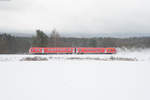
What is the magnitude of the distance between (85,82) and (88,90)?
925mm

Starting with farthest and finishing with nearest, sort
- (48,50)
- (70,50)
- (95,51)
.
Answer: (95,51)
(48,50)
(70,50)

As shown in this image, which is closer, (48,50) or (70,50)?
(70,50)

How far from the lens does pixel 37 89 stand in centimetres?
459

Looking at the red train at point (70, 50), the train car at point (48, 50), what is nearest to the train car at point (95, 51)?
the red train at point (70, 50)

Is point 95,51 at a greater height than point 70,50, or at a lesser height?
lesser

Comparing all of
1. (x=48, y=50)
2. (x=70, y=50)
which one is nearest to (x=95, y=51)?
(x=70, y=50)

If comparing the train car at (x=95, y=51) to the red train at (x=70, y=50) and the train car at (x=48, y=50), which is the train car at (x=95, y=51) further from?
the train car at (x=48, y=50)

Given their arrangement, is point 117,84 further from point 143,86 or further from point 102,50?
point 102,50

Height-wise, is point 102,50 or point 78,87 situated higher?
point 102,50

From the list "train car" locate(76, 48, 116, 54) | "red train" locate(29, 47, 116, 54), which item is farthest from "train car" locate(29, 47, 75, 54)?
"train car" locate(76, 48, 116, 54)

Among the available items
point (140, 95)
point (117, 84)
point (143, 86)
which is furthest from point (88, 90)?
point (143, 86)

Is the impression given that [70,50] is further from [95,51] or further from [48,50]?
[95,51]

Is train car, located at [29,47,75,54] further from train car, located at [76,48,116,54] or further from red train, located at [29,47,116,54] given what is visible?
train car, located at [76,48,116,54]

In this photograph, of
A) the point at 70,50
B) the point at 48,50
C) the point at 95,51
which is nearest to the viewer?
the point at 70,50
